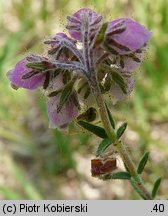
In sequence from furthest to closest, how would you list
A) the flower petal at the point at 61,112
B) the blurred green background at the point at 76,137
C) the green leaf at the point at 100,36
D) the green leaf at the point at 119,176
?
the blurred green background at the point at 76,137 → the green leaf at the point at 119,176 → the flower petal at the point at 61,112 → the green leaf at the point at 100,36

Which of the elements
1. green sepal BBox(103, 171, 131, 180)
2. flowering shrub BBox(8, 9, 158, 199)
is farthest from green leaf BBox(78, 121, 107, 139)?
green sepal BBox(103, 171, 131, 180)

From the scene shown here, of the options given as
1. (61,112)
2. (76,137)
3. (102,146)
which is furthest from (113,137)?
(76,137)

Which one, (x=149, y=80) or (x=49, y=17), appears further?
(x=49, y=17)

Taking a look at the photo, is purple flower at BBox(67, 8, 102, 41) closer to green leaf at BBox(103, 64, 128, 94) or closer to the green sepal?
green leaf at BBox(103, 64, 128, 94)

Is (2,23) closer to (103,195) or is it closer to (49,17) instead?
(49,17)

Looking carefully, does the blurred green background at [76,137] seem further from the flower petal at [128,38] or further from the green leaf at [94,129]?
the flower petal at [128,38]

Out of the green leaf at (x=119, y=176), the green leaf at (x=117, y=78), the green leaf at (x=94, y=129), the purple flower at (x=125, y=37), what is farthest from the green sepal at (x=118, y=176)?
the purple flower at (x=125, y=37)

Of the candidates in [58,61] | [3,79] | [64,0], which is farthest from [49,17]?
[58,61]
